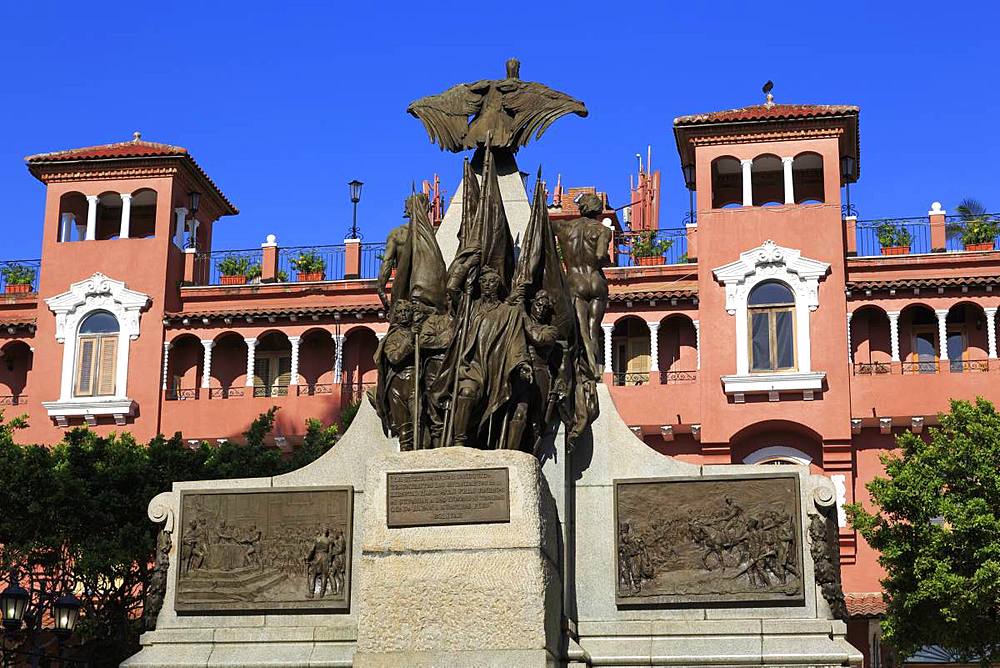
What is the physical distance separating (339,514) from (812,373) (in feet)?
87.2

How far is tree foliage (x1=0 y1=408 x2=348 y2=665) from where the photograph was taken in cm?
3102

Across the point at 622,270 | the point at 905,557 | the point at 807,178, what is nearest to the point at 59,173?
the point at 622,270

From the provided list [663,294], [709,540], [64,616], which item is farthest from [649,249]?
[709,540]

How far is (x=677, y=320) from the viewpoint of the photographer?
4509 cm

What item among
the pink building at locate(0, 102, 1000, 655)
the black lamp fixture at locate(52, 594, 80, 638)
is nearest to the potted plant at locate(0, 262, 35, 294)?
the pink building at locate(0, 102, 1000, 655)

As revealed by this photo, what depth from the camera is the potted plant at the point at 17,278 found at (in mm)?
48688

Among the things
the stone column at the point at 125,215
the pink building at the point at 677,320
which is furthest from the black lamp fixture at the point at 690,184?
the stone column at the point at 125,215

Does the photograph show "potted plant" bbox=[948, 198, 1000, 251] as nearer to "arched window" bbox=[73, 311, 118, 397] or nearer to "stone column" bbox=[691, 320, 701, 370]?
"stone column" bbox=[691, 320, 701, 370]

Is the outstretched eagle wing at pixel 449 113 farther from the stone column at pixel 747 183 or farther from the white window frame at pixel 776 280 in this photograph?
the stone column at pixel 747 183

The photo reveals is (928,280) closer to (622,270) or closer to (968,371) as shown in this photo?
(968,371)

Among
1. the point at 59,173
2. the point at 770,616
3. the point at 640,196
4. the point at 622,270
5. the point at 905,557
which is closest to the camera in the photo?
the point at 770,616

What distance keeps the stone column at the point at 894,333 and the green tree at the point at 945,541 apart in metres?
9.69

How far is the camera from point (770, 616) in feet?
52.2

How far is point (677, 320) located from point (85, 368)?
55.6ft
